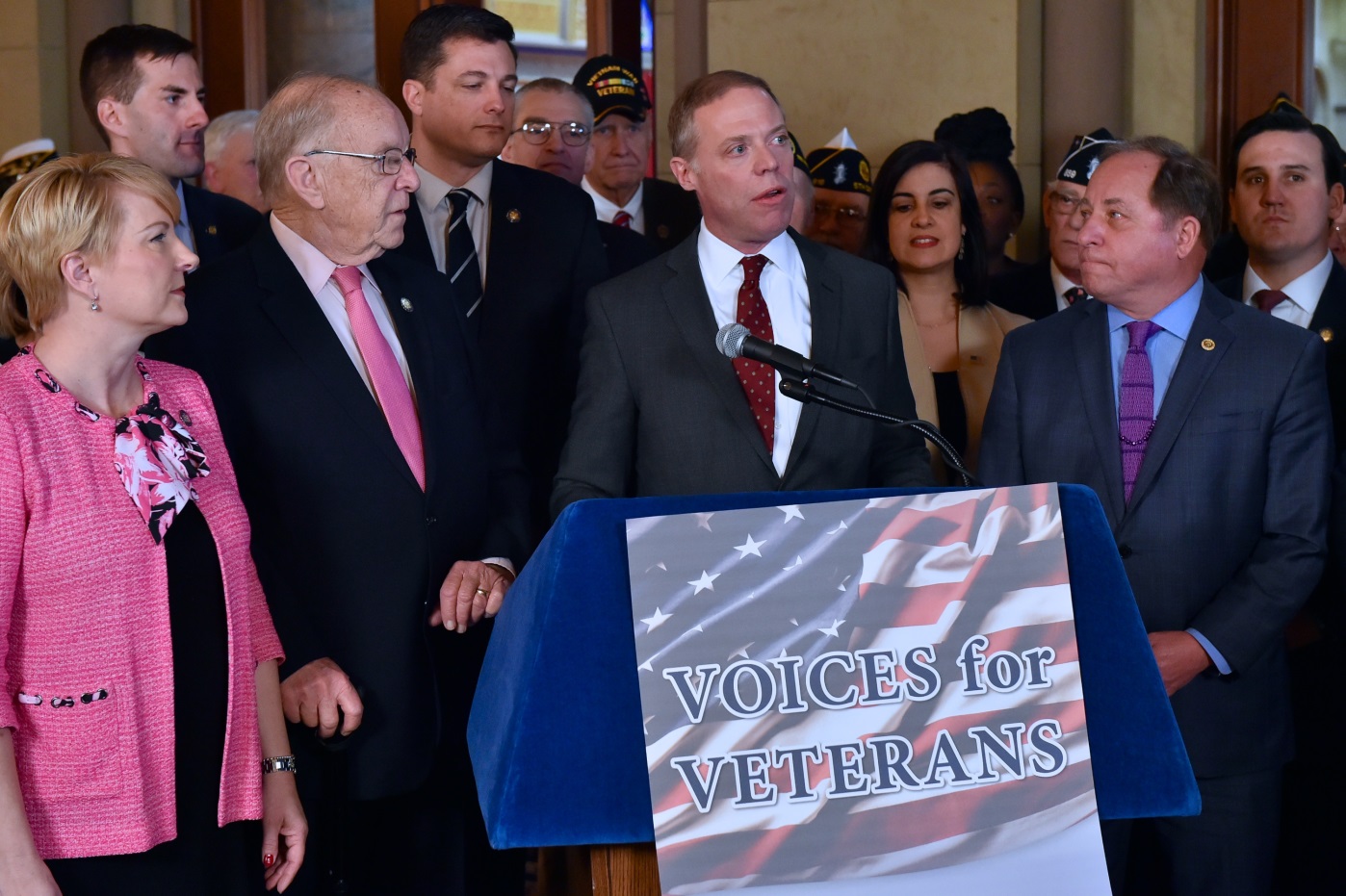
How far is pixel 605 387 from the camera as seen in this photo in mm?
2447

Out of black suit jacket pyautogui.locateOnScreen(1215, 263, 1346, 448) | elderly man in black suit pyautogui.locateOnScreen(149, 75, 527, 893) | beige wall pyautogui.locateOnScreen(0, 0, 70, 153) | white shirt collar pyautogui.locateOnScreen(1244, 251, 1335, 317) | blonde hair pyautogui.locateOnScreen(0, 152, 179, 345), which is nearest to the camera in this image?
blonde hair pyautogui.locateOnScreen(0, 152, 179, 345)

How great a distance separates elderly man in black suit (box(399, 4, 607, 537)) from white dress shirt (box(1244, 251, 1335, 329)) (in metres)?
1.48

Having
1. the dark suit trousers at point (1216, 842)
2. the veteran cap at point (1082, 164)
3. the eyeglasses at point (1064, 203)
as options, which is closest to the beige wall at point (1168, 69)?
the veteran cap at point (1082, 164)

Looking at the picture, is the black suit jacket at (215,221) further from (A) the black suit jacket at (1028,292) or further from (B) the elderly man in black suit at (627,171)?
(A) the black suit jacket at (1028,292)

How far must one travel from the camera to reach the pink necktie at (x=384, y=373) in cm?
232

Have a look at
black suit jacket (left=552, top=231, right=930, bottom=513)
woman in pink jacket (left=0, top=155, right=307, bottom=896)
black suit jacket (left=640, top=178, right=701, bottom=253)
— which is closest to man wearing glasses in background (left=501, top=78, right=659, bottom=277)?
black suit jacket (left=640, top=178, right=701, bottom=253)

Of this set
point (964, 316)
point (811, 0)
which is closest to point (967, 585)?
point (964, 316)

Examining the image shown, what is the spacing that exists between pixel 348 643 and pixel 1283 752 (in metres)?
1.54

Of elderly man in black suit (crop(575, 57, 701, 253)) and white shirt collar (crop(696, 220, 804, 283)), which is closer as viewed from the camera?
white shirt collar (crop(696, 220, 804, 283))

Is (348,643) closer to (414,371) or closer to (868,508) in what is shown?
(414,371)

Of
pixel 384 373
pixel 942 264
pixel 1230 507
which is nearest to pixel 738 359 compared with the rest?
pixel 384 373

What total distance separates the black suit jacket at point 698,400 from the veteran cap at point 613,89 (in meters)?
1.85

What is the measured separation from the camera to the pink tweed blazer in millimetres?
1717

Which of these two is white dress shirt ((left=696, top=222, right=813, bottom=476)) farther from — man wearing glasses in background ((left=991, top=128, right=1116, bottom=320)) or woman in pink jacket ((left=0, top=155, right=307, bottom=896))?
man wearing glasses in background ((left=991, top=128, right=1116, bottom=320))
